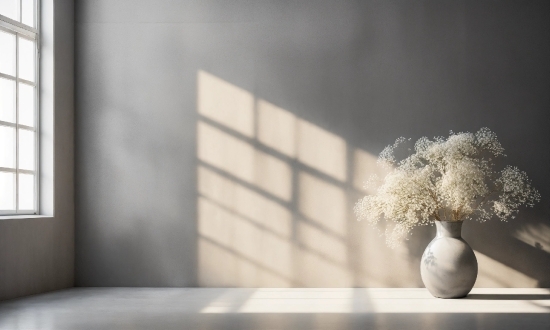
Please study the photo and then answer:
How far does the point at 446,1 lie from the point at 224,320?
393cm

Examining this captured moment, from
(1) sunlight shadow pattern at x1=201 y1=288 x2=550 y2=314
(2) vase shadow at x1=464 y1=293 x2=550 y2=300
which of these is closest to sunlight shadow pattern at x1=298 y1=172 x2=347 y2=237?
(1) sunlight shadow pattern at x1=201 y1=288 x2=550 y2=314

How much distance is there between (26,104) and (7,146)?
52cm

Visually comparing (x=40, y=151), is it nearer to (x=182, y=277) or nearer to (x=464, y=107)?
(x=182, y=277)

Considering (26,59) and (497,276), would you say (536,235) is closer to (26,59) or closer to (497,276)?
(497,276)

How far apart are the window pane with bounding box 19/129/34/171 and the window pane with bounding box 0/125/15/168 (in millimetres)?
128

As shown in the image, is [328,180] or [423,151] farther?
[328,180]

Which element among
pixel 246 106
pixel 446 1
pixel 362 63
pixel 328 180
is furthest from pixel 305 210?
pixel 446 1

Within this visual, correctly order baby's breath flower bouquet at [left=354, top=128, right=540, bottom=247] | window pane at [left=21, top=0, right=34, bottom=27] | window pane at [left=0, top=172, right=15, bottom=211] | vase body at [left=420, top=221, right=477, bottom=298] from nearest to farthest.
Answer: vase body at [left=420, top=221, right=477, bottom=298] → baby's breath flower bouquet at [left=354, top=128, right=540, bottom=247] → window pane at [left=0, top=172, right=15, bottom=211] → window pane at [left=21, top=0, right=34, bottom=27]

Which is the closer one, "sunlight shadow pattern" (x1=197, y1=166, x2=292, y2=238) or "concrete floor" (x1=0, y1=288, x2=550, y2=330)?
"concrete floor" (x1=0, y1=288, x2=550, y2=330)

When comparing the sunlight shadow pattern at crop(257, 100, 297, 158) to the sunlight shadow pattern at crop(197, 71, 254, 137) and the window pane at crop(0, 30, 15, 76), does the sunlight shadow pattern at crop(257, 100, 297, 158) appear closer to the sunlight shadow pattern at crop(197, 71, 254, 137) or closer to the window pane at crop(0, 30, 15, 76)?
the sunlight shadow pattern at crop(197, 71, 254, 137)

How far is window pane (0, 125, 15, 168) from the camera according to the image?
538cm

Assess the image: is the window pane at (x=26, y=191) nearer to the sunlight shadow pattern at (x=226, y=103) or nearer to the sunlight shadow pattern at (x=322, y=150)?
the sunlight shadow pattern at (x=226, y=103)

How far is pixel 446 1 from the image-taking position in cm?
594

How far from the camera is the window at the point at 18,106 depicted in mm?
5414
